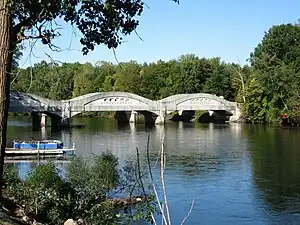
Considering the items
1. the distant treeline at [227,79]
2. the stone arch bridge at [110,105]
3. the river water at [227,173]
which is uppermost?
the distant treeline at [227,79]

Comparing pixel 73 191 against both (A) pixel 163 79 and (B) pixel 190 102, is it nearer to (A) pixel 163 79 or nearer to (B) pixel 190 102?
(B) pixel 190 102

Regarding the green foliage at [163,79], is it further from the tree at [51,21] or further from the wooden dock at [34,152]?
the tree at [51,21]

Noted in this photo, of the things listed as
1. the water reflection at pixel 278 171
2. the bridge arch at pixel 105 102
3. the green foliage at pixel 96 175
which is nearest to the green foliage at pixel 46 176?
the green foliage at pixel 96 175

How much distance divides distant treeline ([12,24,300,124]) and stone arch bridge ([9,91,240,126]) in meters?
1.66

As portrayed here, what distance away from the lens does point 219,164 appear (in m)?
26.9

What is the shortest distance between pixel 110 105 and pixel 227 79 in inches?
843

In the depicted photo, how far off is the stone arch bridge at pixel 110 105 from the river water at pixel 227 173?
A: 32.6ft

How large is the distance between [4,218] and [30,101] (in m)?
44.7

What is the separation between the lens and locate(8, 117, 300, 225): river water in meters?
16.9

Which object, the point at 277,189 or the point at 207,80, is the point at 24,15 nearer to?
the point at 277,189

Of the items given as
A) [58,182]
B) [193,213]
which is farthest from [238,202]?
[58,182]

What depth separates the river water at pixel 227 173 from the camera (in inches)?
664

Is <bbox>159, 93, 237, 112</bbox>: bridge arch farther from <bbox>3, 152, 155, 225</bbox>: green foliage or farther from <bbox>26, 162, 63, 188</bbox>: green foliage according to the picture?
<bbox>26, 162, 63, 188</bbox>: green foliage

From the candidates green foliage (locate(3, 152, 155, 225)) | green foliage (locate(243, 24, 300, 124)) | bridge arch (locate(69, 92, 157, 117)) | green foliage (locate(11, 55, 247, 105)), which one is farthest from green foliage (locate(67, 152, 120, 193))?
green foliage (locate(11, 55, 247, 105))
